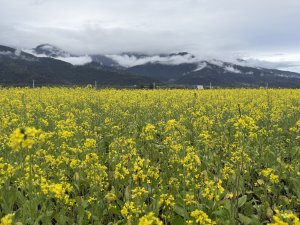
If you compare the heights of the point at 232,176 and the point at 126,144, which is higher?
the point at 126,144

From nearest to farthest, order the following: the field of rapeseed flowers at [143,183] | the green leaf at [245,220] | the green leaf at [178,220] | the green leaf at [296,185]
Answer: the field of rapeseed flowers at [143,183]
the green leaf at [245,220]
the green leaf at [178,220]
the green leaf at [296,185]

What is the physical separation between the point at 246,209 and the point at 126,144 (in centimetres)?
190

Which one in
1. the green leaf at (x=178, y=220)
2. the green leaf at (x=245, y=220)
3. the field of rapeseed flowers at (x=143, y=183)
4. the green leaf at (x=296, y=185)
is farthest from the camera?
the green leaf at (x=296, y=185)

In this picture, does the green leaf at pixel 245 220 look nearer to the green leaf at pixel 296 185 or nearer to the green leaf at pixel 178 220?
the green leaf at pixel 178 220

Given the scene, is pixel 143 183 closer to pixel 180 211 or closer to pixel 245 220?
pixel 180 211

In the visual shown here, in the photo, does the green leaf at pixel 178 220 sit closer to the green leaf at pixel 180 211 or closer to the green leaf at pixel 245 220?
the green leaf at pixel 180 211

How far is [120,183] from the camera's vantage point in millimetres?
5277

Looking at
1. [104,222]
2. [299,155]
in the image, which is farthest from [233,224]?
[299,155]

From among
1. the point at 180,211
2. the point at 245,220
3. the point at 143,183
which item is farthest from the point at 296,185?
the point at 143,183

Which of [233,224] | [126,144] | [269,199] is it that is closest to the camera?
[233,224]

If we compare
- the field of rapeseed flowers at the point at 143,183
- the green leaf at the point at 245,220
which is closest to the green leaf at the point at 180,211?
the field of rapeseed flowers at the point at 143,183

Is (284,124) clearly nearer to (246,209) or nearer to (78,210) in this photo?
(246,209)

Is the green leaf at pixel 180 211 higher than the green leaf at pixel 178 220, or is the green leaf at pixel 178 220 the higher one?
the green leaf at pixel 180 211

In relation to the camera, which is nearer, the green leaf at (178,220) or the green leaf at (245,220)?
the green leaf at (245,220)
